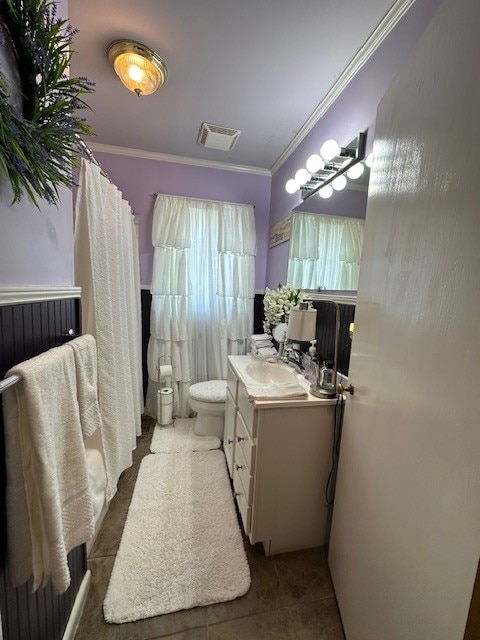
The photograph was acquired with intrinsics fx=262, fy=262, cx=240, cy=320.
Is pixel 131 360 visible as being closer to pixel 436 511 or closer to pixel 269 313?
pixel 269 313

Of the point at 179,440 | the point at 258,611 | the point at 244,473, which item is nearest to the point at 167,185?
the point at 179,440

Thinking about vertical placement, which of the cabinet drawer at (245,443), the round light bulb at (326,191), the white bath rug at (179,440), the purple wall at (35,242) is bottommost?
the white bath rug at (179,440)

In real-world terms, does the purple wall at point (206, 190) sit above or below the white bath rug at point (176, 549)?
above

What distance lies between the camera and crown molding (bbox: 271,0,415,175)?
1108 millimetres

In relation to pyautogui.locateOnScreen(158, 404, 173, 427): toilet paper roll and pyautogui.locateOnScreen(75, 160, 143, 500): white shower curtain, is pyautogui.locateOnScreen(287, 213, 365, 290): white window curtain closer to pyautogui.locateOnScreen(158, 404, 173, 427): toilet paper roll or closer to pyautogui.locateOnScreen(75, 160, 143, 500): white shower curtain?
pyautogui.locateOnScreen(75, 160, 143, 500): white shower curtain

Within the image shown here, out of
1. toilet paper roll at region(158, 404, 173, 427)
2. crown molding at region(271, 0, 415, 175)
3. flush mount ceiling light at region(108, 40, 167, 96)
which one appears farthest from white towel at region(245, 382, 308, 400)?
flush mount ceiling light at region(108, 40, 167, 96)

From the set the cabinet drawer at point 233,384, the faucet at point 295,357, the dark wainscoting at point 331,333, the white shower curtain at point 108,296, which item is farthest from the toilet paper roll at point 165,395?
the dark wainscoting at point 331,333

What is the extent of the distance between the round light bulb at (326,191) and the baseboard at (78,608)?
7.58 ft

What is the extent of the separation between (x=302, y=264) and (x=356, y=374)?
3.69 feet

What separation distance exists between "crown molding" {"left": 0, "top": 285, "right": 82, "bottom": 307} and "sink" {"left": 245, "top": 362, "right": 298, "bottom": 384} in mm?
1100

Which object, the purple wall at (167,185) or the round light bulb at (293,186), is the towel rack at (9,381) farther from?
the purple wall at (167,185)

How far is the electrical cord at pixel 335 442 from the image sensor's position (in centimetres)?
127

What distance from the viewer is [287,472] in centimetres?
127

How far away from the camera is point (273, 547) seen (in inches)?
52.1
